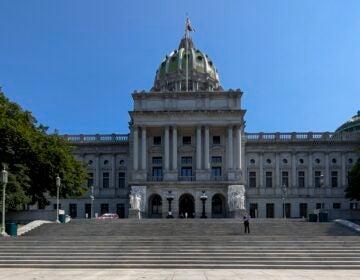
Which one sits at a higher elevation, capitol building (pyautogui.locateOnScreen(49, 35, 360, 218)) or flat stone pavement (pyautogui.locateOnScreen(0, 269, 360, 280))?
capitol building (pyautogui.locateOnScreen(49, 35, 360, 218))

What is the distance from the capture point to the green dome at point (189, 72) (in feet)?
339

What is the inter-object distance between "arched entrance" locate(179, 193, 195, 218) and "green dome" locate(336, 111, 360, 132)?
47.0 m

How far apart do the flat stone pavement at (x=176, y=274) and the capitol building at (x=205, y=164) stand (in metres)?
45.4

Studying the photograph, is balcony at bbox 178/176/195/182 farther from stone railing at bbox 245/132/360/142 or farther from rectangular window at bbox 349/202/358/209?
rectangular window at bbox 349/202/358/209

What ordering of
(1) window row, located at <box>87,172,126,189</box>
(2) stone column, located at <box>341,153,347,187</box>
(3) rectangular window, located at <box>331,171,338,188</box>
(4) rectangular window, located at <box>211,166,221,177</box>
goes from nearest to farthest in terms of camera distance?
(4) rectangular window, located at <box>211,166,221,177</box>
(2) stone column, located at <box>341,153,347,187</box>
(3) rectangular window, located at <box>331,171,338,188</box>
(1) window row, located at <box>87,172,126,189</box>

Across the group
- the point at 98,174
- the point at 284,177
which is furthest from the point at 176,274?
the point at 98,174

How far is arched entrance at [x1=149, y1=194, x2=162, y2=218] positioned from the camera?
76.4m

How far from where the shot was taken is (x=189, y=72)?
104 metres

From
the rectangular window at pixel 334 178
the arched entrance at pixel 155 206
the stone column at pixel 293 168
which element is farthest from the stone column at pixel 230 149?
the rectangular window at pixel 334 178

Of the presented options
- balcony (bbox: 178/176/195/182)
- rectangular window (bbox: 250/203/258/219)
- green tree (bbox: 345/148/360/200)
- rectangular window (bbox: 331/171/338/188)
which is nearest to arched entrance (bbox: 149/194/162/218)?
balcony (bbox: 178/176/195/182)

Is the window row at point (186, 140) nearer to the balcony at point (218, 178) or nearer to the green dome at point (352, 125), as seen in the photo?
the balcony at point (218, 178)

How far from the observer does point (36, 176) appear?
53812mm

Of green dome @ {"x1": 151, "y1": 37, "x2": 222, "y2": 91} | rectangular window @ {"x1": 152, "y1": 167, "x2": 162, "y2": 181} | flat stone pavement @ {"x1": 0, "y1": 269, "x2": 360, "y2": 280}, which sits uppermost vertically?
green dome @ {"x1": 151, "y1": 37, "x2": 222, "y2": 91}

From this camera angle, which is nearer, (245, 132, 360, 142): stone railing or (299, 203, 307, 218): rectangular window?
(299, 203, 307, 218): rectangular window
